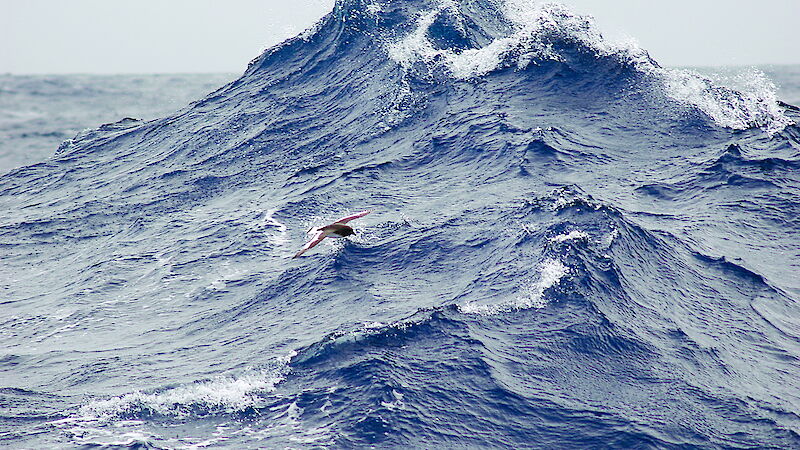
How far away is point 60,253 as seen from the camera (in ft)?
80.8

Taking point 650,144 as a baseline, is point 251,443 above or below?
below

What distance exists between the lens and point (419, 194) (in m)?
23.0

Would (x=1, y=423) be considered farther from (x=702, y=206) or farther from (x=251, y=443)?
(x=702, y=206)

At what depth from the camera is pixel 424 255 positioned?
19750 millimetres

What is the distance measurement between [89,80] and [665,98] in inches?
2630

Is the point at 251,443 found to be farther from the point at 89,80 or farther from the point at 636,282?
the point at 89,80

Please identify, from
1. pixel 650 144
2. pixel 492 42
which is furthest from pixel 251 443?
pixel 492 42

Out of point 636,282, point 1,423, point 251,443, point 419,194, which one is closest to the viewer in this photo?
point 251,443

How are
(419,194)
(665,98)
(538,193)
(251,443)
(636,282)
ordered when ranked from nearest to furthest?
1. (251,443)
2. (636,282)
3. (538,193)
4. (419,194)
5. (665,98)

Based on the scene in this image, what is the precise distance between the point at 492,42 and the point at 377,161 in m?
7.18

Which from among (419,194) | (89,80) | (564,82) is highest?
(564,82)

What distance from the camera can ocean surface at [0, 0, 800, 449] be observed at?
14.5 m

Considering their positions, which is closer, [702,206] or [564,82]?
[702,206]

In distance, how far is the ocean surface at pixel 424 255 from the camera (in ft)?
47.5
